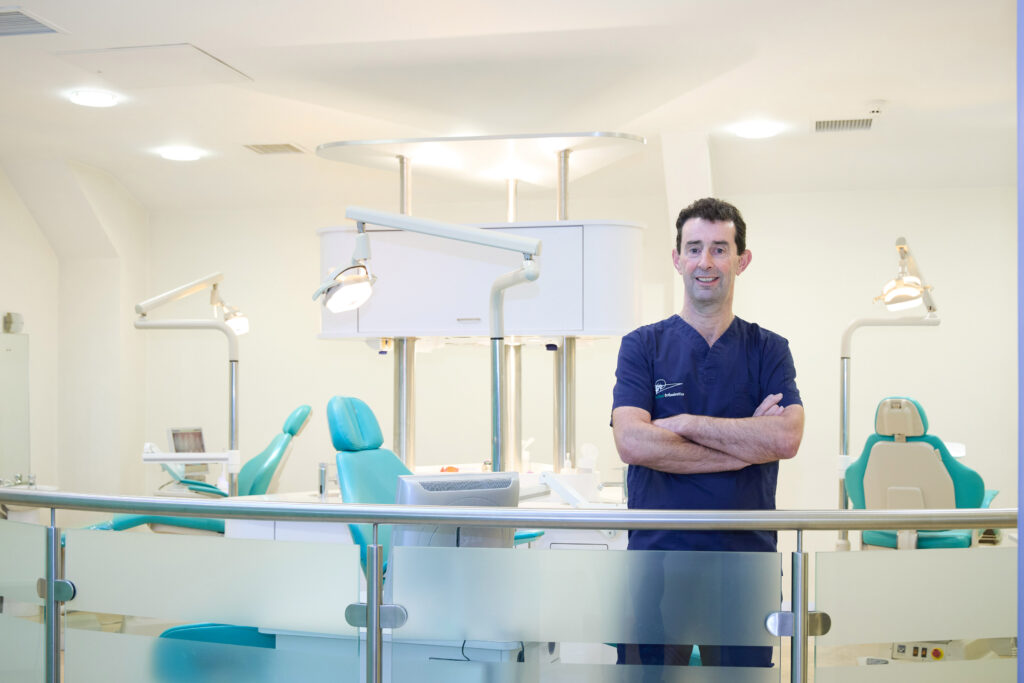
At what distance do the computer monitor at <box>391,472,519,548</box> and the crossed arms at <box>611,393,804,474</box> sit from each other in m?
0.32

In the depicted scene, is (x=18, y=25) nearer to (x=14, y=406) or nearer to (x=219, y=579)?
(x=219, y=579)

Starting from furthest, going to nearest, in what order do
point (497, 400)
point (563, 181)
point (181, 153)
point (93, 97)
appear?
point (181, 153)
point (93, 97)
point (563, 181)
point (497, 400)

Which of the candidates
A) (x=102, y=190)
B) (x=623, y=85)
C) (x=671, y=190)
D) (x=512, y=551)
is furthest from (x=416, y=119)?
(x=512, y=551)

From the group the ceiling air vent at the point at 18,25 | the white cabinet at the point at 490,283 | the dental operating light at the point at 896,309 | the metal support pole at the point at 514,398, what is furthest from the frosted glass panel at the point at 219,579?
the dental operating light at the point at 896,309

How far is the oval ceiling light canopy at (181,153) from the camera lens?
20.5ft

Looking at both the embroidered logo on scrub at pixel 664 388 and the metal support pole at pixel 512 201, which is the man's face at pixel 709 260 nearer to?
the embroidered logo on scrub at pixel 664 388

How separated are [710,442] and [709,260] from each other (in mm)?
420

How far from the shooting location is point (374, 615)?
200 cm

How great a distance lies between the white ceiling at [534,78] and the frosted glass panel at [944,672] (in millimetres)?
2543

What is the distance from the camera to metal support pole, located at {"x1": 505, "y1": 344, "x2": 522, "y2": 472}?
16.4 feet

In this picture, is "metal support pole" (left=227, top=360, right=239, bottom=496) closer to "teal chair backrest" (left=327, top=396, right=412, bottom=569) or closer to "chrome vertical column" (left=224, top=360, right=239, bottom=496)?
"chrome vertical column" (left=224, top=360, right=239, bottom=496)

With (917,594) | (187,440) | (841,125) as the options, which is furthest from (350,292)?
(187,440)

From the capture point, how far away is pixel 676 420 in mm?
2090

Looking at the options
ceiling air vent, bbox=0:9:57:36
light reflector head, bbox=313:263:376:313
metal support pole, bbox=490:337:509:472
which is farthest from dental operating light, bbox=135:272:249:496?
metal support pole, bbox=490:337:509:472
